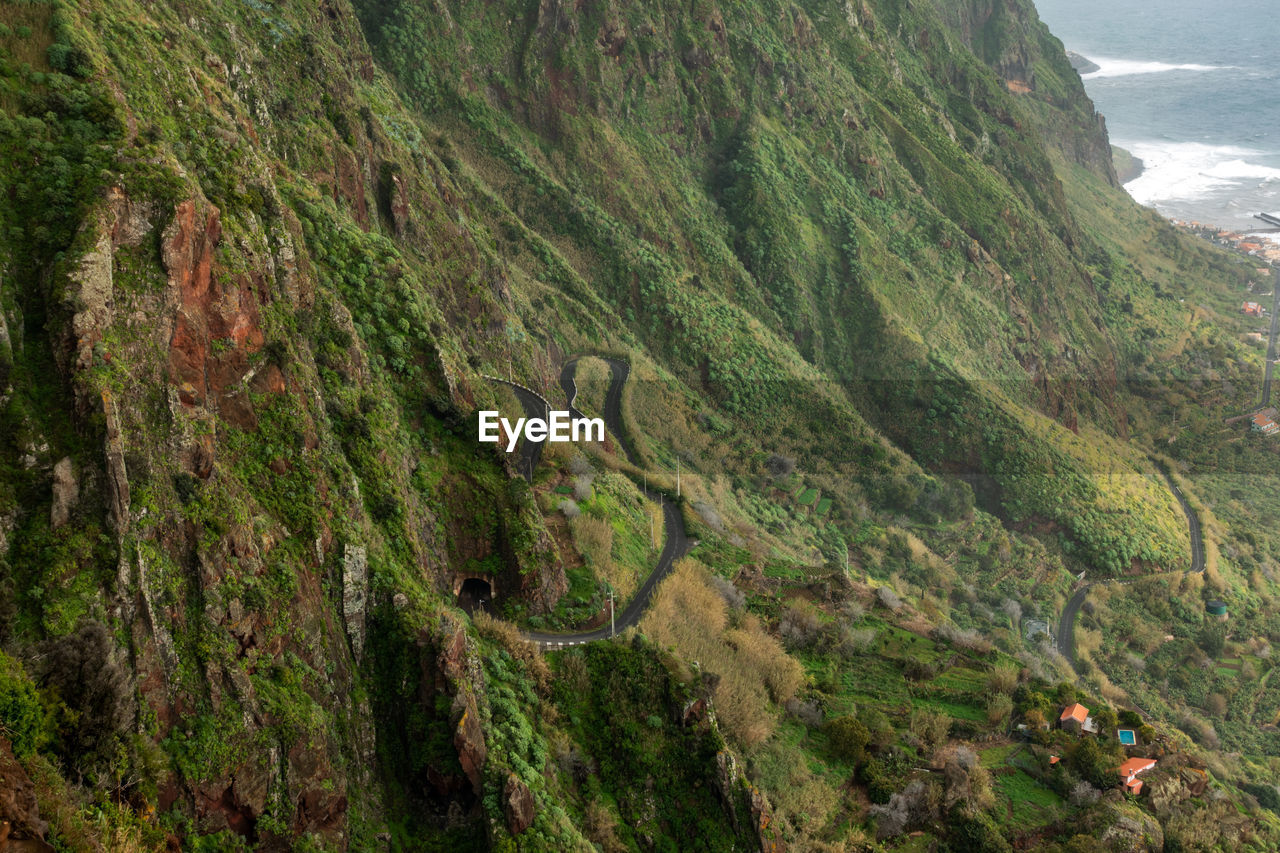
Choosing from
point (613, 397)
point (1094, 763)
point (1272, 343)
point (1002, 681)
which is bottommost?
point (1094, 763)

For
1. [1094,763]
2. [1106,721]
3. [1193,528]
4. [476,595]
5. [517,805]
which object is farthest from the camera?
[1193,528]

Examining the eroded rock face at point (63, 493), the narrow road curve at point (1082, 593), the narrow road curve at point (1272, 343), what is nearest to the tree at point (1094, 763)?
the narrow road curve at point (1082, 593)

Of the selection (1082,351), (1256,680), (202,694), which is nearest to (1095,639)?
(1256,680)

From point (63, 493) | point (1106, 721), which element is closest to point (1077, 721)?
point (1106, 721)

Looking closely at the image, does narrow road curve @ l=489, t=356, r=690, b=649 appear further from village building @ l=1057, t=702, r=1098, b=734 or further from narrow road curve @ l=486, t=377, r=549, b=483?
village building @ l=1057, t=702, r=1098, b=734

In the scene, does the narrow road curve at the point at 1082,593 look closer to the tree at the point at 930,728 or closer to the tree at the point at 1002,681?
the tree at the point at 1002,681

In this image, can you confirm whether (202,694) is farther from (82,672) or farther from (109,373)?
(109,373)

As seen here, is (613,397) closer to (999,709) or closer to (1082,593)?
(999,709)
